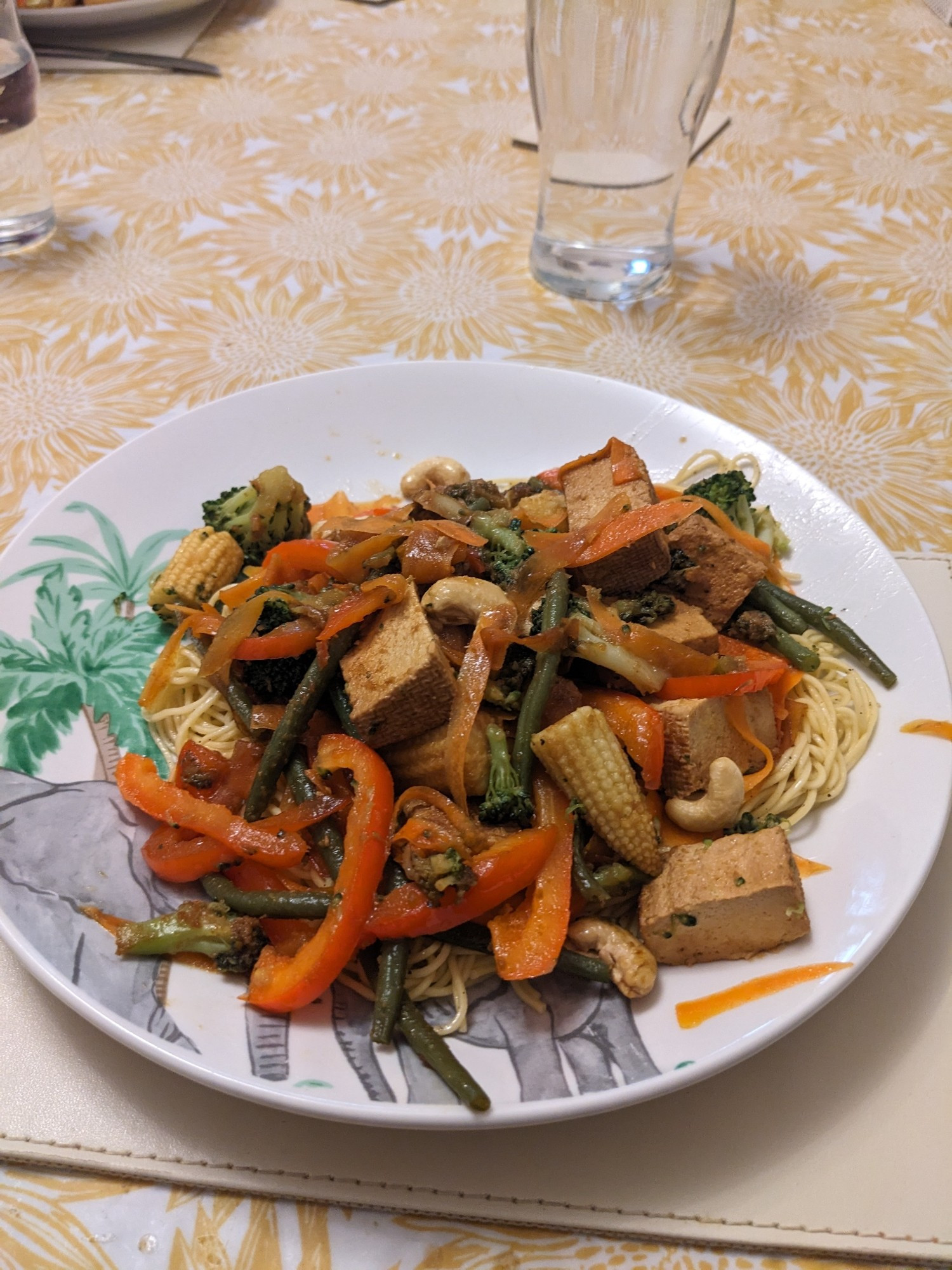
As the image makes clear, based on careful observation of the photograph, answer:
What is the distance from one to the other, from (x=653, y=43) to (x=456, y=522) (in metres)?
2.27

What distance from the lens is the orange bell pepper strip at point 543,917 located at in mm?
2195

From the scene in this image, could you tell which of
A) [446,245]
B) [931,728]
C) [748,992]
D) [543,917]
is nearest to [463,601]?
[543,917]

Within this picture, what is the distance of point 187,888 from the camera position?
247cm

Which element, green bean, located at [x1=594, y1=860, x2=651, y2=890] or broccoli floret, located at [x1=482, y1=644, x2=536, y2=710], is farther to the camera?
broccoli floret, located at [x1=482, y1=644, x2=536, y2=710]

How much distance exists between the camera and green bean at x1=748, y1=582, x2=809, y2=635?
2.93 metres

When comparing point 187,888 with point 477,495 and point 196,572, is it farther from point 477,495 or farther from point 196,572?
point 477,495

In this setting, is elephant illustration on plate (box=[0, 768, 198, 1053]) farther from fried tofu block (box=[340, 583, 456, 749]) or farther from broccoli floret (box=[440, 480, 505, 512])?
broccoli floret (box=[440, 480, 505, 512])

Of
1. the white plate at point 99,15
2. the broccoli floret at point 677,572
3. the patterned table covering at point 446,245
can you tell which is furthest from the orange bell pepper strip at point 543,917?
the white plate at point 99,15

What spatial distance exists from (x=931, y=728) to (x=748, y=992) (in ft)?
3.19

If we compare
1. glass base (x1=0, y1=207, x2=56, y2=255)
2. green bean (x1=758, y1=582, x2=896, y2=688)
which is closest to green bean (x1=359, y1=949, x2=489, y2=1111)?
green bean (x1=758, y1=582, x2=896, y2=688)

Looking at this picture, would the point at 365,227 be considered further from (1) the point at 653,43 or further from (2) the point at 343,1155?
(2) the point at 343,1155

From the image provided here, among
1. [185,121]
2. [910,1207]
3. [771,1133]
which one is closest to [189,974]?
[771,1133]

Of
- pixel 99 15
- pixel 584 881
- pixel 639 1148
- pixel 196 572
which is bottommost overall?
pixel 639 1148

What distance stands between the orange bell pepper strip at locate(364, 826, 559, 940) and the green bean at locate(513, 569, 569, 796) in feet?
0.60
